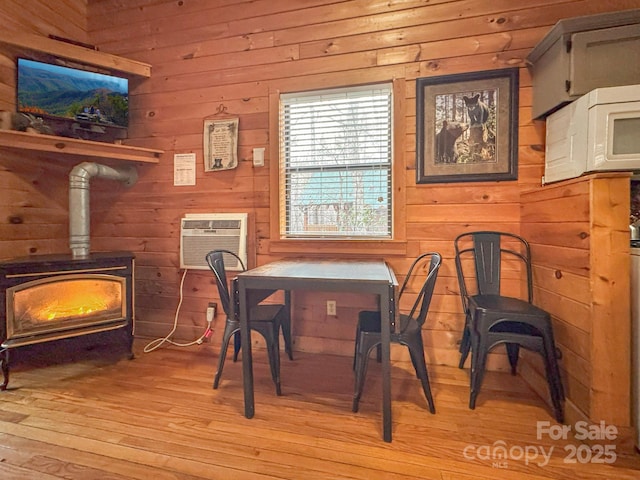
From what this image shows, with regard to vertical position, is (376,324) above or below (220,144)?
below

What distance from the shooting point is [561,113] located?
1.87 m

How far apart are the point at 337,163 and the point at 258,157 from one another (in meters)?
0.67

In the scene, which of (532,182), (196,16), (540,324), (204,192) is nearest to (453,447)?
(540,324)

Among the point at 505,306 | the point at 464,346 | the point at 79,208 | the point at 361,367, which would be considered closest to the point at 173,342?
the point at 79,208

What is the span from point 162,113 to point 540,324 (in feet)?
10.9

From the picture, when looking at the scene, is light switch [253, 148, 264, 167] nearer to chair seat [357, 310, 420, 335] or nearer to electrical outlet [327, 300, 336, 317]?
electrical outlet [327, 300, 336, 317]

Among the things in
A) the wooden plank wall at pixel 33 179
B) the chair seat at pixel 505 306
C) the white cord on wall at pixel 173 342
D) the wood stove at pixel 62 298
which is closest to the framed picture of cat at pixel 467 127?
the chair seat at pixel 505 306

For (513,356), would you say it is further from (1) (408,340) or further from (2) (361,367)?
(2) (361,367)

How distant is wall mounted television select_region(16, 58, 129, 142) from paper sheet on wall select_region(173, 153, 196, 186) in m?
0.57

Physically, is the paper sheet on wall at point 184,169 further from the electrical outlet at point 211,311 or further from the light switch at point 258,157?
the electrical outlet at point 211,311

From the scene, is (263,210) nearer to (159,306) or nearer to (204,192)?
(204,192)

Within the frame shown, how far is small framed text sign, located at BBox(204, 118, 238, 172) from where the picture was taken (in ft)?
8.91

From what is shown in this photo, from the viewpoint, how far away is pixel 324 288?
5.23ft

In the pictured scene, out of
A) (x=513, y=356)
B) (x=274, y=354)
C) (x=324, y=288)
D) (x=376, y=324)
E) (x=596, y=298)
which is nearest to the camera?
(x=596, y=298)
